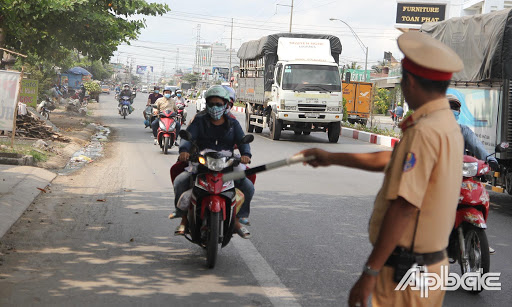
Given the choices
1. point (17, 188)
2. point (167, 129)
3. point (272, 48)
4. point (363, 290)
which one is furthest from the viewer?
point (272, 48)

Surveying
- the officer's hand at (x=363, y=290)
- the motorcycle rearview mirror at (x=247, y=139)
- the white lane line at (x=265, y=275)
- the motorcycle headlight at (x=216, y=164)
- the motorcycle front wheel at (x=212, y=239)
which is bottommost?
the white lane line at (x=265, y=275)

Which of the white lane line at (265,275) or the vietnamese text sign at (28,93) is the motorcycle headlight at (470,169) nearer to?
the white lane line at (265,275)

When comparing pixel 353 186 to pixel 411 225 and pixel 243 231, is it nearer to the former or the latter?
pixel 243 231

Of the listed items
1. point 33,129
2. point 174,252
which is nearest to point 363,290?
point 174,252

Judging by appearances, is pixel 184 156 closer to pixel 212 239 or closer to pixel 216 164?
pixel 216 164

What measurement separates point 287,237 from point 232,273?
65.3 inches

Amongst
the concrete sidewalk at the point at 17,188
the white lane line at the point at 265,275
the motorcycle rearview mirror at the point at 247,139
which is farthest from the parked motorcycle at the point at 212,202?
the concrete sidewalk at the point at 17,188

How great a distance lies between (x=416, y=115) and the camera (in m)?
2.59

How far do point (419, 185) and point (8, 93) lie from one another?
38.8ft

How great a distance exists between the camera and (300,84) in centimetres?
2131

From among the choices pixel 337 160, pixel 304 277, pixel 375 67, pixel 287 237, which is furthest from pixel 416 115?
pixel 375 67

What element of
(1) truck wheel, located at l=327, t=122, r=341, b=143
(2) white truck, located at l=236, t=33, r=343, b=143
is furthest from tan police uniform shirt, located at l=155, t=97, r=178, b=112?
(1) truck wheel, located at l=327, t=122, r=341, b=143

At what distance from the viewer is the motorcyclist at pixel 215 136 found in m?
6.13

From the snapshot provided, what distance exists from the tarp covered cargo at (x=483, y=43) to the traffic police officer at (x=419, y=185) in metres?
7.66
